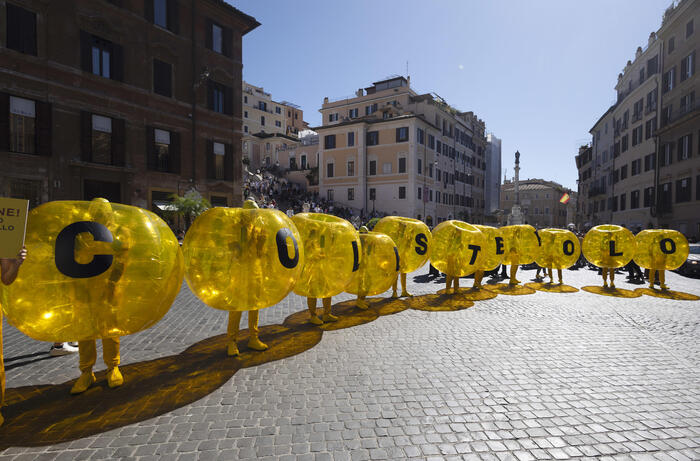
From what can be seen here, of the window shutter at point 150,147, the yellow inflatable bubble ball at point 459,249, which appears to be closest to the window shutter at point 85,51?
the window shutter at point 150,147

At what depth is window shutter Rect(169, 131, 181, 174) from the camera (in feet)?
66.4

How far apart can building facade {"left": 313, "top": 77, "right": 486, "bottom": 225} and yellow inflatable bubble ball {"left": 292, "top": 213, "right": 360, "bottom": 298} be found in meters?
30.1

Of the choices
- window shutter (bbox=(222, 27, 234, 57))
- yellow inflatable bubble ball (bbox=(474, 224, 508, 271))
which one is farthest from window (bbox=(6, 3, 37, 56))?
yellow inflatable bubble ball (bbox=(474, 224, 508, 271))

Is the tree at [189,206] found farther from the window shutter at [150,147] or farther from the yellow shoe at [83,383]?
the yellow shoe at [83,383]

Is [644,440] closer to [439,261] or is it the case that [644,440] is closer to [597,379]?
[597,379]

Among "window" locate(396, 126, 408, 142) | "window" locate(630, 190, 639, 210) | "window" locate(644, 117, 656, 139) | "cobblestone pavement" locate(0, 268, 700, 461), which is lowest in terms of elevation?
"cobblestone pavement" locate(0, 268, 700, 461)

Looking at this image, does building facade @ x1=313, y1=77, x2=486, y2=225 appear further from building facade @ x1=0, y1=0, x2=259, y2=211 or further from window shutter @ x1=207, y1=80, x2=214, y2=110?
window shutter @ x1=207, y1=80, x2=214, y2=110

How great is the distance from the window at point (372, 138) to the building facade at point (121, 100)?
17.5 m

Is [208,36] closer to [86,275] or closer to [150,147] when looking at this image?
[150,147]

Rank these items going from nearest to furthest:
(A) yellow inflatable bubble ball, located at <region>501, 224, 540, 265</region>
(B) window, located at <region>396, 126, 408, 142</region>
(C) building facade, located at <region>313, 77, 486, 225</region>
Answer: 1. (A) yellow inflatable bubble ball, located at <region>501, 224, 540, 265</region>
2. (B) window, located at <region>396, 126, 408, 142</region>
3. (C) building facade, located at <region>313, 77, 486, 225</region>

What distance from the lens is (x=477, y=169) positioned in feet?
177

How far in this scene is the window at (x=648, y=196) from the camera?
27.6 meters

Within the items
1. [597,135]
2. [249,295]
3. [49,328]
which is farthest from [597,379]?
[597,135]

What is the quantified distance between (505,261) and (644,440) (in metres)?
8.00
